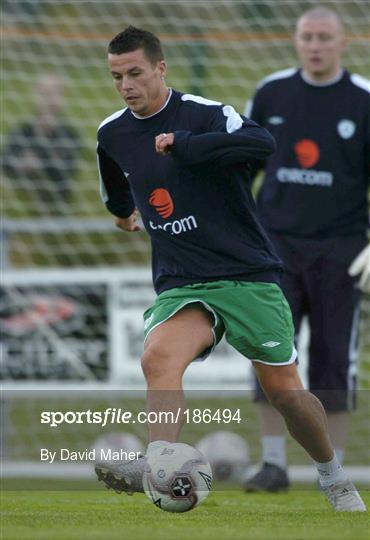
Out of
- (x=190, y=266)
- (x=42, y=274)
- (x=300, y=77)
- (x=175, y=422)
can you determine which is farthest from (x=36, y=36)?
(x=175, y=422)

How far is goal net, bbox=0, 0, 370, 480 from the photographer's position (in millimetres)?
8875

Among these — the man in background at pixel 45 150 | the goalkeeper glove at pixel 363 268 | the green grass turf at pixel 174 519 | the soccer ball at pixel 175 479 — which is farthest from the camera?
the man in background at pixel 45 150

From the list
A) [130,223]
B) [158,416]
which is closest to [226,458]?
[130,223]

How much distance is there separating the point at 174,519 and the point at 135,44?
1887mm

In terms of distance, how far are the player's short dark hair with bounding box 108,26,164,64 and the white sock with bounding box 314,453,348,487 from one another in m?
1.77

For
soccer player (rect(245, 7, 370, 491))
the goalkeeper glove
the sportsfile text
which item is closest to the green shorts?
the sportsfile text

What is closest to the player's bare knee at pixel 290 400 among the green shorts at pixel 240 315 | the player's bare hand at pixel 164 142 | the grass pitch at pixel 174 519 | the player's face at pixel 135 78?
the green shorts at pixel 240 315

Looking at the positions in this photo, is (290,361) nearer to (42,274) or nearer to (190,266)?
(190,266)

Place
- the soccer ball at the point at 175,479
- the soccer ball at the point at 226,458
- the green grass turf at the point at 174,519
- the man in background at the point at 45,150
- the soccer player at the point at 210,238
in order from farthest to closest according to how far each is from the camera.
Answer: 1. the man in background at the point at 45,150
2. the soccer ball at the point at 226,458
3. the soccer player at the point at 210,238
4. the soccer ball at the point at 175,479
5. the green grass turf at the point at 174,519

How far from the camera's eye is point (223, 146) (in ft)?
17.0

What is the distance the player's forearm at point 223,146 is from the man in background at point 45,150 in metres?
4.35

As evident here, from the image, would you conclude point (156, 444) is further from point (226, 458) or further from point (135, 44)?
point (226, 458)

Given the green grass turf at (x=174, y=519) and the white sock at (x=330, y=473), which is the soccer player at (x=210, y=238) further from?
the green grass turf at (x=174, y=519)

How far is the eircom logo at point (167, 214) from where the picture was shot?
17.8 feet
